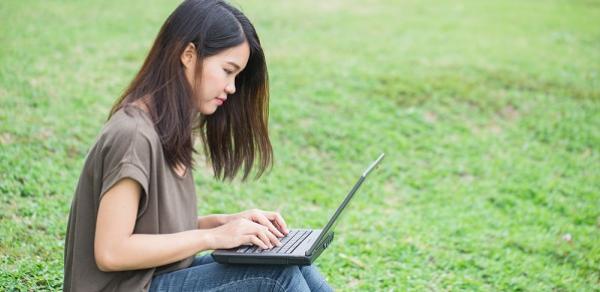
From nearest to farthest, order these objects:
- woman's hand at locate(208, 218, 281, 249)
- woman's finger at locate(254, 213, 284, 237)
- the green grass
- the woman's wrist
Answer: woman's hand at locate(208, 218, 281, 249) < woman's finger at locate(254, 213, 284, 237) < the woman's wrist < the green grass

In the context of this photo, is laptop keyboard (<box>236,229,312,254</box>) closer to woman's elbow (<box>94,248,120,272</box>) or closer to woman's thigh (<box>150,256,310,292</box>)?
woman's thigh (<box>150,256,310,292</box>)

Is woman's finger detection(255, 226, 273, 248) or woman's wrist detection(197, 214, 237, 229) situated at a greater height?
woman's finger detection(255, 226, 273, 248)

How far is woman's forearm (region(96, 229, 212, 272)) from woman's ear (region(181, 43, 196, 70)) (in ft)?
1.89

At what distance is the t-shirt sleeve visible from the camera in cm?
206

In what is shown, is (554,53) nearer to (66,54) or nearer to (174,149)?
(66,54)

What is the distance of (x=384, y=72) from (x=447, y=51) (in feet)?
5.08

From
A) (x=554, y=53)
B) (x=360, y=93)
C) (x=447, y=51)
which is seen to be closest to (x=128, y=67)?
(x=360, y=93)

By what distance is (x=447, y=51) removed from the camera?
362 inches

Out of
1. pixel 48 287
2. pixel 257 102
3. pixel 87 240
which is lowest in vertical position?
pixel 48 287

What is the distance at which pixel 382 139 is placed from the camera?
651 cm

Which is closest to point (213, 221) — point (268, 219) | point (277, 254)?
point (268, 219)

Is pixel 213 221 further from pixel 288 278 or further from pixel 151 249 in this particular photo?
pixel 151 249

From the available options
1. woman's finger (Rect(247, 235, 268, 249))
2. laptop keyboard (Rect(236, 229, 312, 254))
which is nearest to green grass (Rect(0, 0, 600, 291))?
laptop keyboard (Rect(236, 229, 312, 254))

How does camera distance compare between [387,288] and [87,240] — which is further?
[387,288]
